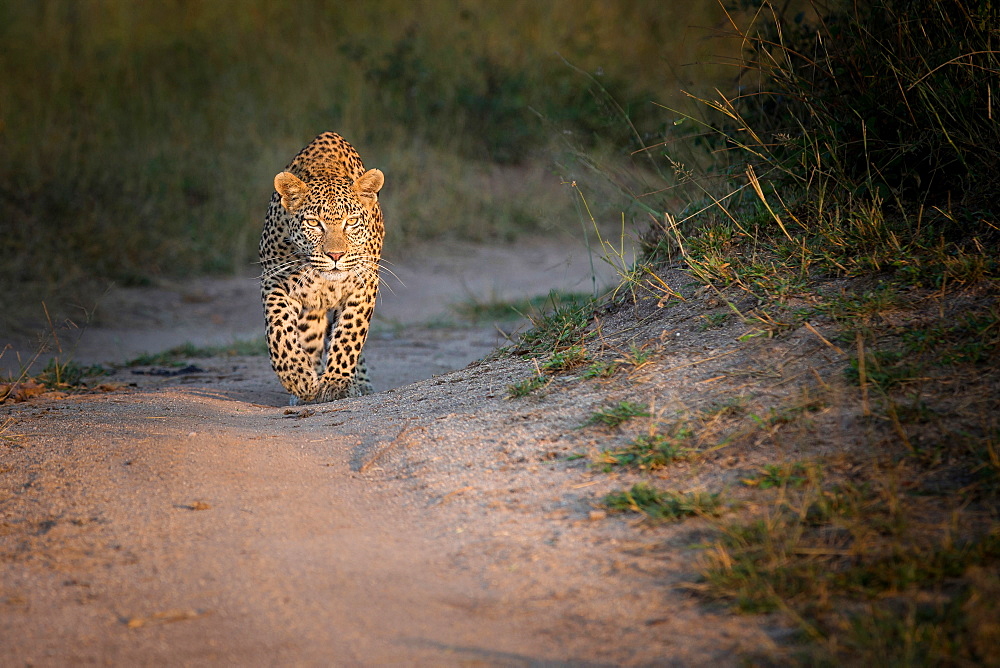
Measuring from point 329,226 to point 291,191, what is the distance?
426 millimetres

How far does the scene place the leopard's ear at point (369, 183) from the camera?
6.38 m

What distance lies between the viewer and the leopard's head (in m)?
5.89

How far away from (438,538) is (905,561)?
1477 mm

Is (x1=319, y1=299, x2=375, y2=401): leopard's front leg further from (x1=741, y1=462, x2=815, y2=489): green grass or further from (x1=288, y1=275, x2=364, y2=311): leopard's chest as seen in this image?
(x1=741, y1=462, x2=815, y2=489): green grass

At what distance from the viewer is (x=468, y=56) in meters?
13.9

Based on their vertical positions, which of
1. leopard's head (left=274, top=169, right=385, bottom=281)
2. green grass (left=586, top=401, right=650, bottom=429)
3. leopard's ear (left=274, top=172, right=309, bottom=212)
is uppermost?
leopard's ear (left=274, top=172, right=309, bottom=212)

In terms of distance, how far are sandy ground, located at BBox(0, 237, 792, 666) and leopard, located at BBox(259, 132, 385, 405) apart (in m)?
0.91

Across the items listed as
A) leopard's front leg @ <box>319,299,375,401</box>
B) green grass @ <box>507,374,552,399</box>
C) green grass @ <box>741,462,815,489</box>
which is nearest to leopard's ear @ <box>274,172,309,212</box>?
leopard's front leg @ <box>319,299,375,401</box>

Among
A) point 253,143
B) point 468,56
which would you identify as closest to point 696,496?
point 253,143

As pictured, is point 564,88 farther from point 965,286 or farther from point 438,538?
point 438,538

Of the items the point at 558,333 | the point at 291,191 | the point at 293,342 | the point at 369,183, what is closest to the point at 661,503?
the point at 558,333

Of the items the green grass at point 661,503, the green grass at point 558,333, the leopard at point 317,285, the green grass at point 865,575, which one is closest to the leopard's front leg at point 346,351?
the leopard at point 317,285

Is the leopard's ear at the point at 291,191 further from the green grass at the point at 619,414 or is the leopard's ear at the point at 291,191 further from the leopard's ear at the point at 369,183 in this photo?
the green grass at the point at 619,414

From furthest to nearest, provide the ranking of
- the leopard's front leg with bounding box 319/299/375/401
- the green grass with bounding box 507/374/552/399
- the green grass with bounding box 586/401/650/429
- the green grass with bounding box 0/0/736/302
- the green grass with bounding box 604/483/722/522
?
the green grass with bounding box 0/0/736/302 → the leopard's front leg with bounding box 319/299/375/401 → the green grass with bounding box 507/374/552/399 → the green grass with bounding box 586/401/650/429 → the green grass with bounding box 604/483/722/522
